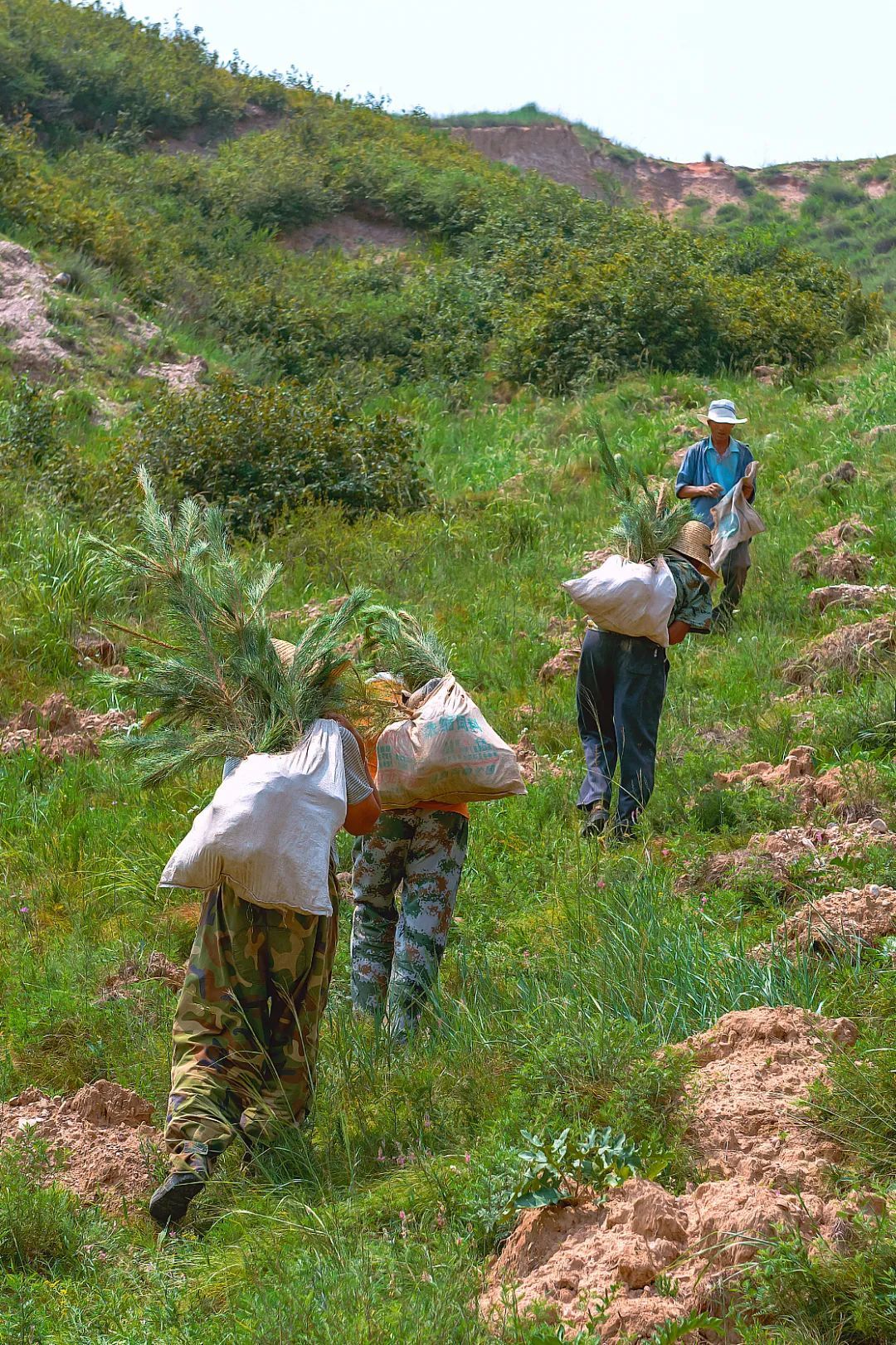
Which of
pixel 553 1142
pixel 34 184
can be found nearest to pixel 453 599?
pixel 553 1142

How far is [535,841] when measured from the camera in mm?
6465

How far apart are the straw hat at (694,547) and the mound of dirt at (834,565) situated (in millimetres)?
3053

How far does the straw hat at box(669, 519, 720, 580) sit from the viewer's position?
21.0 feet

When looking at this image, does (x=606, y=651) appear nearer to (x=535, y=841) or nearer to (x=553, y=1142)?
(x=535, y=841)

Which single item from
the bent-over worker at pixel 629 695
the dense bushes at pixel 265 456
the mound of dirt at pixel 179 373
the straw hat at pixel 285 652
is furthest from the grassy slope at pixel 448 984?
the mound of dirt at pixel 179 373

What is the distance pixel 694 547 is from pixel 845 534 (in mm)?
3912

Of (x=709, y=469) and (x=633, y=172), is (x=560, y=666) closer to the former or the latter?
(x=709, y=469)

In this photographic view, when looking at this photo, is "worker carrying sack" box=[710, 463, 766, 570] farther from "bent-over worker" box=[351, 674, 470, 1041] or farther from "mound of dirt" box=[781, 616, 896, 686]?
"bent-over worker" box=[351, 674, 470, 1041]

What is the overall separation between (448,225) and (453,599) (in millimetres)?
15256

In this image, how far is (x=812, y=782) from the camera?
21.1ft

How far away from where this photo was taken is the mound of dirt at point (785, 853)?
542cm

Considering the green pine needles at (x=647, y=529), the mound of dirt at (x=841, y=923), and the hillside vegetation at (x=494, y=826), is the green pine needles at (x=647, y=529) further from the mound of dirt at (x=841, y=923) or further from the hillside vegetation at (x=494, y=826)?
the mound of dirt at (x=841, y=923)

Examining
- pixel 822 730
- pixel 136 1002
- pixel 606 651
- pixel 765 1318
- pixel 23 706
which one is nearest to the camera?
pixel 765 1318

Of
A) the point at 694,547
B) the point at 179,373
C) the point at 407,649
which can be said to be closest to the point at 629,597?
the point at 694,547
